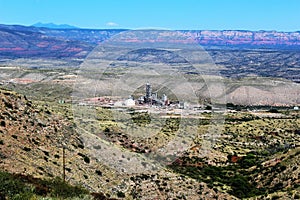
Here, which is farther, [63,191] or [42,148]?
[42,148]

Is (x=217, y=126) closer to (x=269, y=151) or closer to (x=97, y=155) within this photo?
(x=269, y=151)

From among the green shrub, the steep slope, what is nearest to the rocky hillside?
the steep slope

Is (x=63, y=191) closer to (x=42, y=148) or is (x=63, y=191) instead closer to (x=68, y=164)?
(x=68, y=164)

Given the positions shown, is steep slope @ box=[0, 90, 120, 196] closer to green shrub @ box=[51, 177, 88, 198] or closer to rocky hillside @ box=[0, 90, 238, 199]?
rocky hillside @ box=[0, 90, 238, 199]

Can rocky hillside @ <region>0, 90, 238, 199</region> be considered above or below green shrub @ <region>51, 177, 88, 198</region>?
below

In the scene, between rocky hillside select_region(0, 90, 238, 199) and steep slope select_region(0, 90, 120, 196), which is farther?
rocky hillside select_region(0, 90, 238, 199)

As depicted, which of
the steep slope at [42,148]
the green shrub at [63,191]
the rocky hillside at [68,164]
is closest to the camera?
the green shrub at [63,191]

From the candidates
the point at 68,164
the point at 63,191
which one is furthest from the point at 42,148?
the point at 63,191

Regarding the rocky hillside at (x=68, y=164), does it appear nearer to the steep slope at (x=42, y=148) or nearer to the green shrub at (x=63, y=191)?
the steep slope at (x=42, y=148)

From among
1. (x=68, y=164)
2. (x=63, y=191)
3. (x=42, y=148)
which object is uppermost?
(x=63, y=191)

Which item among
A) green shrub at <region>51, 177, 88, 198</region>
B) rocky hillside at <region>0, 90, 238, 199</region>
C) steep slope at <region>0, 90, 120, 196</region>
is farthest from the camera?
rocky hillside at <region>0, 90, 238, 199</region>

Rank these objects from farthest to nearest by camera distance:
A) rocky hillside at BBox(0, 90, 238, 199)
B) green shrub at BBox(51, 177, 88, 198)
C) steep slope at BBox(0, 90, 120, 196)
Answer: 1. rocky hillside at BBox(0, 90, 238, 199)
2. steep slope at BBox(0, 90, 120, 196)
3. green shrub at BBox(51, 177, 88, 198)

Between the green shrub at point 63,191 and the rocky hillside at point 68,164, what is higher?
the green shrub at point 63,191

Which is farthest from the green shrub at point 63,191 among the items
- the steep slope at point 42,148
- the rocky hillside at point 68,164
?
the rocky hillside at point 68,164
